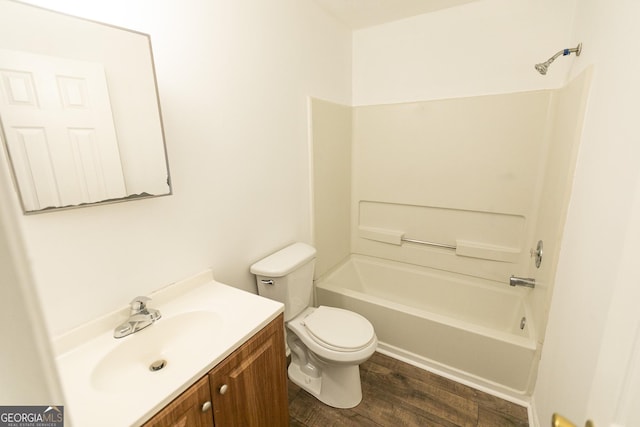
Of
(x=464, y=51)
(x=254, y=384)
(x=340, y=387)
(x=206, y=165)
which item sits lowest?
(x=340, y=387)

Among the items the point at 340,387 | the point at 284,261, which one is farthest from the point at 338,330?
the point at 284,261

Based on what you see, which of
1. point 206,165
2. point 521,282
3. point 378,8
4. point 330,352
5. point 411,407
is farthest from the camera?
point 378,8

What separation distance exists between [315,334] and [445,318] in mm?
889

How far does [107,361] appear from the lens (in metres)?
0.93

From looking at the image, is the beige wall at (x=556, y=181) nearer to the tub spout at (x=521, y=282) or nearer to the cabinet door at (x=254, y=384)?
the tub spout at (x=521, y=282)

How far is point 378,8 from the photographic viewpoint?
2006 millimetres

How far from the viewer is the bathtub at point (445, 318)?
1662 mm

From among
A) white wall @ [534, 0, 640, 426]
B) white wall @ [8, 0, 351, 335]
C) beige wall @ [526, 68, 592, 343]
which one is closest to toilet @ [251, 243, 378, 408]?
white wall @ [8, 0, 351, 335]

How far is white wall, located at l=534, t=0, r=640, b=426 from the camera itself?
1.42 feet

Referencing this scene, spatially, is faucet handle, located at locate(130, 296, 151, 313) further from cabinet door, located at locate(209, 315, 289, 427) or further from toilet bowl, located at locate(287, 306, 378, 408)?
toilet bowl, located at locate(287, 306, 378, 408)

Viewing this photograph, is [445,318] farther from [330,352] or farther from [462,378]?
[330,352]

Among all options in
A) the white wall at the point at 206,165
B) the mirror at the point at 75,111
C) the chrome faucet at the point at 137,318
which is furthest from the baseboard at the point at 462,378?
the mirror at the point at 75,111

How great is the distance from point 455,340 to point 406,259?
2.88 feet

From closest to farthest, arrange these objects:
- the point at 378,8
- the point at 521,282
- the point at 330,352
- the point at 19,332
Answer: the point at 19,332 < the point at 330,352 < the point at 521,282 < the point at 378,8
